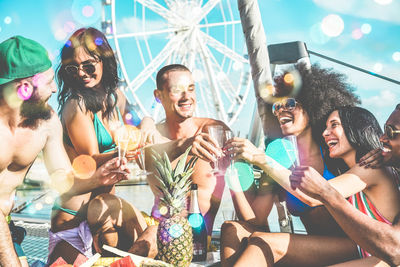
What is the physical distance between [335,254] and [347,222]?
16.5 inches

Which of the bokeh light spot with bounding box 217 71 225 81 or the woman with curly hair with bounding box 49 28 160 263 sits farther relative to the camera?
the bokeh light spot with bounding box 217 71 225 81

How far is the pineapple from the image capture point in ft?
5.17

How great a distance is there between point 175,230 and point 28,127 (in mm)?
1080

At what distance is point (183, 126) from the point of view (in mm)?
2621

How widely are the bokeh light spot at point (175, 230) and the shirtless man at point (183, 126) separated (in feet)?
2.09

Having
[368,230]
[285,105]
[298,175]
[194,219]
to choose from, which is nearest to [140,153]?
[194,219]

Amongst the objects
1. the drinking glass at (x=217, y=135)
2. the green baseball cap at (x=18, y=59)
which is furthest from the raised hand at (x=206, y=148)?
the green baseball cap at (x=18, y=59)

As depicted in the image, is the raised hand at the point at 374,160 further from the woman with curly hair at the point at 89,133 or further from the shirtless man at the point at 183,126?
the woman with curly hair at the point at 89,133

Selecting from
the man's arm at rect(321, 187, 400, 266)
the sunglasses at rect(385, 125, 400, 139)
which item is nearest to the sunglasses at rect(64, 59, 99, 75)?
the man's arm at rect(321, 187, 400, 266)

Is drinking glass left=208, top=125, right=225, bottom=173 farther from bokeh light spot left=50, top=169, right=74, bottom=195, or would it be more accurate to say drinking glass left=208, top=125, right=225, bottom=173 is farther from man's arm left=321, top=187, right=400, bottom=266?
bokeh light spot left=50, top=169, right=74, bottom=195

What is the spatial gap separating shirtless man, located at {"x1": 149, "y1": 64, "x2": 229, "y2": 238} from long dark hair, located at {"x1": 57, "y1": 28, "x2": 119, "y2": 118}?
1.46 ft

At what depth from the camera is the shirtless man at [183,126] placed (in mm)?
2318

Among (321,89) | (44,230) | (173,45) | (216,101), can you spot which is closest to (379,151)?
(321,89)

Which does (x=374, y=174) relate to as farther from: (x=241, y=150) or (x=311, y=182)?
(x=241, y=150)
